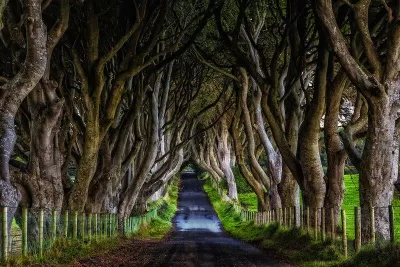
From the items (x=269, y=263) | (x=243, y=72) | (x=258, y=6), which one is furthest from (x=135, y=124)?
(x=269, y=263)

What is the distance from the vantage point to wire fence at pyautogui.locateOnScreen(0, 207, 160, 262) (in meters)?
12.3

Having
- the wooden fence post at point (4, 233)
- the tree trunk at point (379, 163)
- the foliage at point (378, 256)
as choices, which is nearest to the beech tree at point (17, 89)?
the wooden fence post at point (4, 233)

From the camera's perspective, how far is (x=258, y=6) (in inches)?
977

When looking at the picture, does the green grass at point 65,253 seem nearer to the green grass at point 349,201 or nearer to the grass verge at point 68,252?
the grass verge at point 68,252

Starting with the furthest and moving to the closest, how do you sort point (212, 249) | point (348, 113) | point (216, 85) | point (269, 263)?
1. point (216, 85)
2. point (348, 113)
3. point (212, 249)
4. point (269, 263)

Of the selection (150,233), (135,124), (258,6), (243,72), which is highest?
(258,6)

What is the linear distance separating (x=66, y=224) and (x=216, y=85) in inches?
917

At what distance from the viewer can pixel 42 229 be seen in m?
14.8

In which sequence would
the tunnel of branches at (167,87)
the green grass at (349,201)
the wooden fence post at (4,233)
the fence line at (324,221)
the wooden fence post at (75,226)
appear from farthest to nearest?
the green grass at (349,201), the wooden fence post at (75,226), the tunnel of branches at (167,87), the fence line at (324,221), the wooden fence post at (4,233)

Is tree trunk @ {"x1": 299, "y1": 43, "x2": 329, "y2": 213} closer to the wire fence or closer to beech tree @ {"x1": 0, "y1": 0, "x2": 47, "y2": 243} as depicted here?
the wire fence

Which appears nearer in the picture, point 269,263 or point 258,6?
point 269,263

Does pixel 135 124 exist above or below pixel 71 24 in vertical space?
below

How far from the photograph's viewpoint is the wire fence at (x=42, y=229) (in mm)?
12344

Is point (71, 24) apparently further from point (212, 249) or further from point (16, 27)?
point (212, 249)
